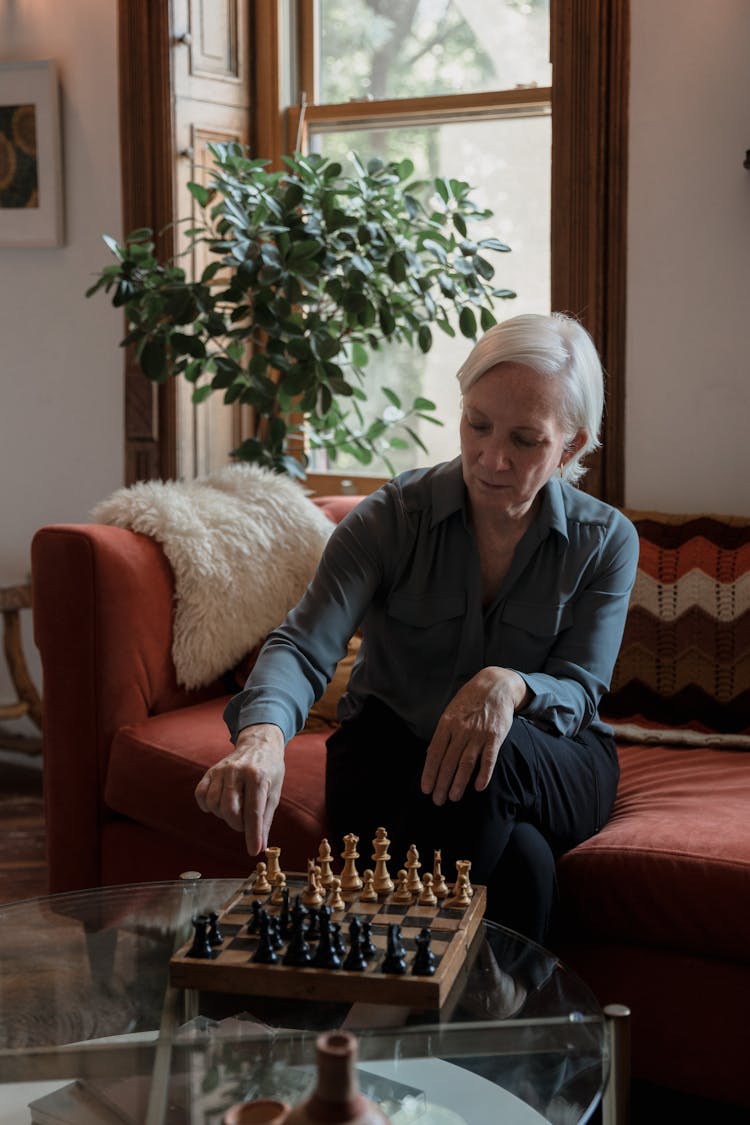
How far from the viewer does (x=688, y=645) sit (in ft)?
8.00

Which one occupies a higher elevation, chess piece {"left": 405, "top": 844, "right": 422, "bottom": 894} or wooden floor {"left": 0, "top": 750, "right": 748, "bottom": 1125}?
chess piece {"left": 405, "top": 844, "right": 422, "bottom": 894}

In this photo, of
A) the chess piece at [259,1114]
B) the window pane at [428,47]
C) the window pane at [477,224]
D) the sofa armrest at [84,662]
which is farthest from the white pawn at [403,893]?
the window pane at [428,47]

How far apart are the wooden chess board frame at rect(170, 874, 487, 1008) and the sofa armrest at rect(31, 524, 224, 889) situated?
3.00 ft

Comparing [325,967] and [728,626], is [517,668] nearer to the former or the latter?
[728,626]

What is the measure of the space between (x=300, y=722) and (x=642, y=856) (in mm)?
506

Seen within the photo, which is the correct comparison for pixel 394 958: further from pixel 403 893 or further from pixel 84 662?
pixel 84 662

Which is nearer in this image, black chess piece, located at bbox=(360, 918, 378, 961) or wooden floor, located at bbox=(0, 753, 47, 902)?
black chess piece, located at bbox=(360, 918, 378, 961)

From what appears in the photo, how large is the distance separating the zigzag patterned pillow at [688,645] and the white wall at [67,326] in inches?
63.5

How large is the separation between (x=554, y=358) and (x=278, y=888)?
88cm

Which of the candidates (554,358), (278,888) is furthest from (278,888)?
(554,358)

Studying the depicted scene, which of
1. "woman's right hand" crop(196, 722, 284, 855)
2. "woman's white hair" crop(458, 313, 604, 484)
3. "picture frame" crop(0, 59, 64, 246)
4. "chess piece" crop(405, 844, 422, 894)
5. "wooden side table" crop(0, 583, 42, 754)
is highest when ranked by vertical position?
"picture frame" crop(0, 59, 64, 246)

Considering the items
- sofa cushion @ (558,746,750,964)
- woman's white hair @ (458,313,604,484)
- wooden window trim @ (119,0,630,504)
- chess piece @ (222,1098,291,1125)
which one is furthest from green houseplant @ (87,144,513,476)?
chess piece @ (222,1098,291,1125)

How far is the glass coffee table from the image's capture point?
1181 mm

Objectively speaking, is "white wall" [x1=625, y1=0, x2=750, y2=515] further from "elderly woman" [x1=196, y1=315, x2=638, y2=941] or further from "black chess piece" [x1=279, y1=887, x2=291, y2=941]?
"black chess piece" [x1=279, y1=887, x2=291, y2=941]
